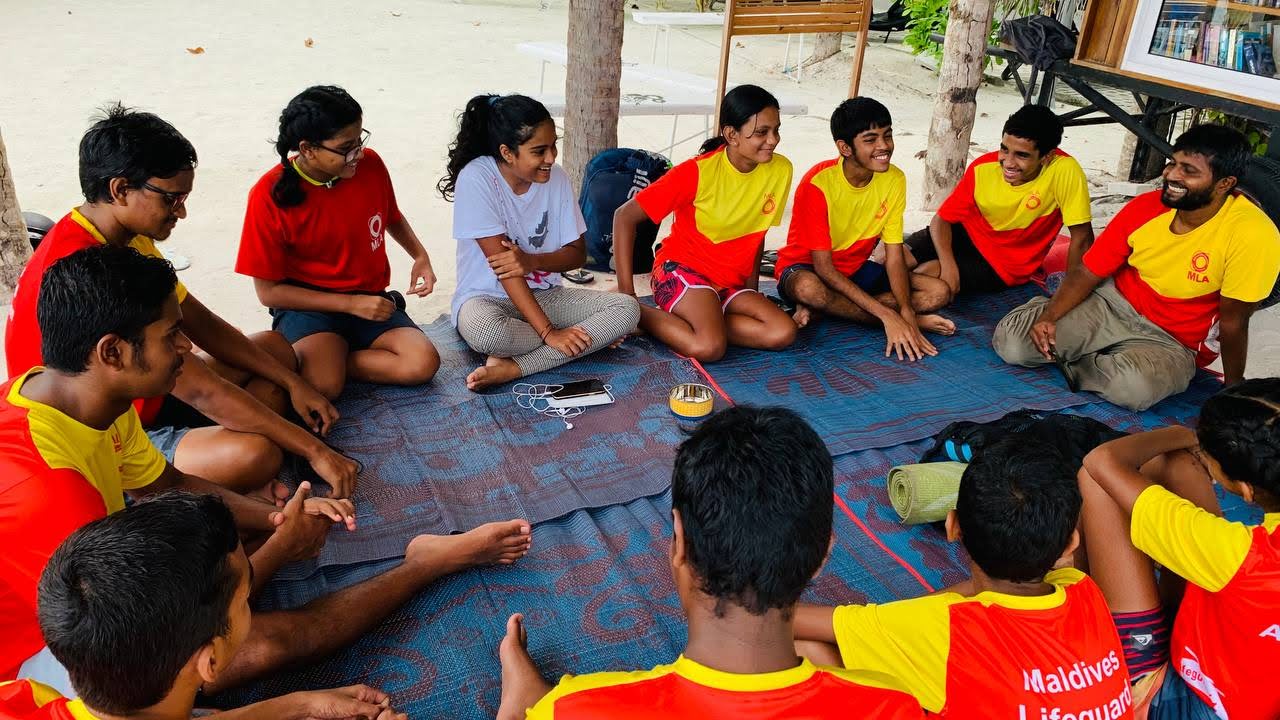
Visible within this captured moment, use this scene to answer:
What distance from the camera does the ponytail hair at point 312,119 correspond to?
2916 millimetres

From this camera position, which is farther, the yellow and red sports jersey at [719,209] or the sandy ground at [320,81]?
the sandy ground at [320,81]

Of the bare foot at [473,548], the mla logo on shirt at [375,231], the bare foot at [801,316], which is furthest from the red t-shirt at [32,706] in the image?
the bare foot at [801,316]

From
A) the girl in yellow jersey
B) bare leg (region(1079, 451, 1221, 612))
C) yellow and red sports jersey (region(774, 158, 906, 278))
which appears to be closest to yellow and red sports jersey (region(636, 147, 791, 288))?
the girl in yellow jersey

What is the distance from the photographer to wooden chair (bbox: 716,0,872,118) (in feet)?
18.2

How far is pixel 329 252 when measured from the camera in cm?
329

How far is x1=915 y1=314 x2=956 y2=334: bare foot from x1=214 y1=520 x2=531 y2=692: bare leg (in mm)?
2421

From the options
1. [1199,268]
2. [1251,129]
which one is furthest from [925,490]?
[1251,129]

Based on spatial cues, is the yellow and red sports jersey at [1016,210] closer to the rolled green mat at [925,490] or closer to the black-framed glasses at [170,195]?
the rolled green mat at [925,490]

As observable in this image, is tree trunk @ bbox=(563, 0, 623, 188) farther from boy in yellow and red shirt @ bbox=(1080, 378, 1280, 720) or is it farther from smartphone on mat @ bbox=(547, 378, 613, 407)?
boy in yellow and red shirt @ bbox=(1080, 378, 1280, 720)

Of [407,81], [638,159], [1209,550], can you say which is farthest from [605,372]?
[407,81]

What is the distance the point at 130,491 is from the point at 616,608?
1.24 m

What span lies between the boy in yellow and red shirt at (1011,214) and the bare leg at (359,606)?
2.81 metres

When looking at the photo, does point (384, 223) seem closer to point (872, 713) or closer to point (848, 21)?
point (872, 713)

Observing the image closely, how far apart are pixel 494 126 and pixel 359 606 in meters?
1.92
